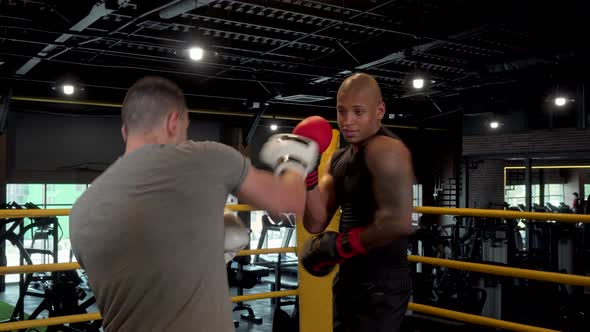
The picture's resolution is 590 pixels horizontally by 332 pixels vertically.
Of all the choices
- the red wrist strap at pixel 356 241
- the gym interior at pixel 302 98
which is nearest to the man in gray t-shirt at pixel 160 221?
the red wrist strap at pixel 356 241

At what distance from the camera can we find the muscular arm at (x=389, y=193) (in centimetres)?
190

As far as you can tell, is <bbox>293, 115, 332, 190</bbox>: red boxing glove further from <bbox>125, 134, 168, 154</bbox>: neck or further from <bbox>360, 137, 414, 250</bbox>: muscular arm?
<bbox>125, 134, 168, 154</bbox>: neck

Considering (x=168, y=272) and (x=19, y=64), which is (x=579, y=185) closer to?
(x=19, y=64)

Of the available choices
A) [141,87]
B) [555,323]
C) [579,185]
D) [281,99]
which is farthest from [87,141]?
[579,185]

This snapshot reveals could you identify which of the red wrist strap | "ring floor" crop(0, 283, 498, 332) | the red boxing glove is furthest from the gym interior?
the red boxing glove

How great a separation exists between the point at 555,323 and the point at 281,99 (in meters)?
5.77

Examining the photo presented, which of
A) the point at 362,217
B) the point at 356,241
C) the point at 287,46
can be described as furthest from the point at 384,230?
the point at 287,46

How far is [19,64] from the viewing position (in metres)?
7.98

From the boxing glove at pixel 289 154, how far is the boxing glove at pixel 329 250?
1.47 feet

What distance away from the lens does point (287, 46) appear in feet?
26.4

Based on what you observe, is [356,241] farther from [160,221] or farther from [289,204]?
[160,221]

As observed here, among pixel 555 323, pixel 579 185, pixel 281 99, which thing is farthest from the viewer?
pixel 579 185

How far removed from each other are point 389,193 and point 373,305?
40cm

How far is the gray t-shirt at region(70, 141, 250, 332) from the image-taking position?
1.23 metres
